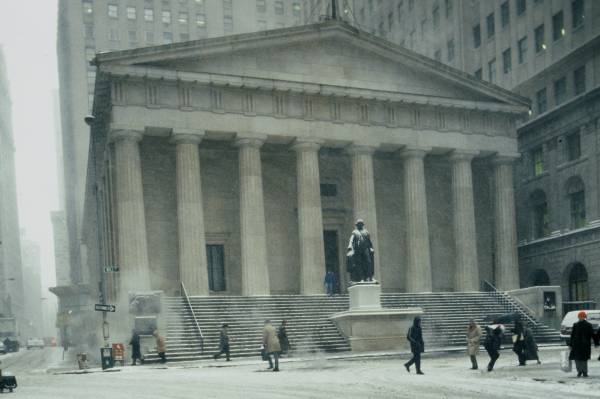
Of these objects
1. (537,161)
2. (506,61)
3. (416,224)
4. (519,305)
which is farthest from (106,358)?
(506,61)

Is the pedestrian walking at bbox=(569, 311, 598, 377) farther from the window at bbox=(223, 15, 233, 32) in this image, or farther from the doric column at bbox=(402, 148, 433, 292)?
the window at bbox=(223, 15, 233, 32)

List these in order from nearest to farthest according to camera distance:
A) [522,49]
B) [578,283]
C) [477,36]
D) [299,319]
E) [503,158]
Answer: [299,319], [578,283], [503,158], [522,49], [477,36]

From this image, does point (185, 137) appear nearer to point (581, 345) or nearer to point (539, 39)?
point (539, 39)

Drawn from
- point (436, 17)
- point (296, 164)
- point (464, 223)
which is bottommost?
point (464, 223)

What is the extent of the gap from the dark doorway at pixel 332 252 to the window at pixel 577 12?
18.8 m

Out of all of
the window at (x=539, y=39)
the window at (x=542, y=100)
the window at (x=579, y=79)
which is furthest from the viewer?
the window at (x=542, y=100)

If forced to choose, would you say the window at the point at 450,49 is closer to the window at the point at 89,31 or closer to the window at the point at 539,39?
the window at the point at 539,39

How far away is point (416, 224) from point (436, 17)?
82.5 ft

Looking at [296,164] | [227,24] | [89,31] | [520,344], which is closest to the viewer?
[520,344]

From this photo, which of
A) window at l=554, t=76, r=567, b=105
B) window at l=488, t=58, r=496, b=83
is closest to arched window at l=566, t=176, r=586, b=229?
window at l=554, t=76, r=567, b=105

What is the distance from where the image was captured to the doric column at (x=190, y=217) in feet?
141

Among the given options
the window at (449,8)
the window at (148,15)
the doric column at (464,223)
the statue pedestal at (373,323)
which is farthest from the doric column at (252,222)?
the window at (148,15)

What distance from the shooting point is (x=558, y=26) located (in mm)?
51500

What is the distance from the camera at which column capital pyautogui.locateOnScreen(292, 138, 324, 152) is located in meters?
46.5
